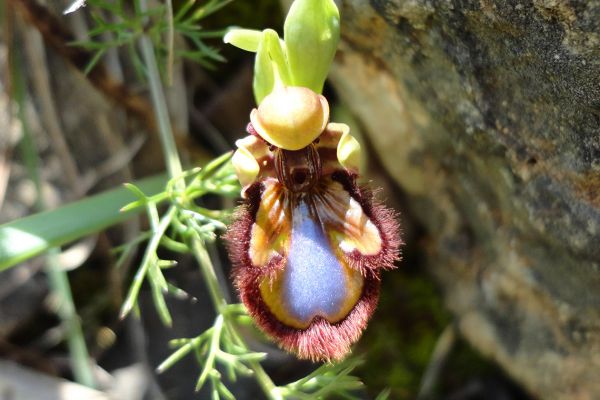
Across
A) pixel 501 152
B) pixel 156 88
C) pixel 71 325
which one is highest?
pixel 501 152

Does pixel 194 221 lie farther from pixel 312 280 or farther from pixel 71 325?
pixel 71 325

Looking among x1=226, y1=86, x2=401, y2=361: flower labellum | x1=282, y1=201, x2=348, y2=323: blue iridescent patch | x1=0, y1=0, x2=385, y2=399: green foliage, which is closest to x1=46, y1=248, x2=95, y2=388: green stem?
x1=0, y1=0, x2=385, y2=399: green foliage

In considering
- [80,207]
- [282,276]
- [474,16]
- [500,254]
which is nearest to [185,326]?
[80,207]

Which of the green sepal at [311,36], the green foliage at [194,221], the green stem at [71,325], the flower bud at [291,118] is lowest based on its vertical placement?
the green stem at [71,325]

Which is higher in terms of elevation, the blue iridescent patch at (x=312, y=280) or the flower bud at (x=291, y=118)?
the flower bud at (x=291, y=118)

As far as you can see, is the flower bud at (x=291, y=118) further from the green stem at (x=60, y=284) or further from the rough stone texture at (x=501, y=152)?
the green stem at (x=60, y=284)

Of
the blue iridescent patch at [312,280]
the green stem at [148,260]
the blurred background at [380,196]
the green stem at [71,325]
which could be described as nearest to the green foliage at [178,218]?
the green stem at [148,260]

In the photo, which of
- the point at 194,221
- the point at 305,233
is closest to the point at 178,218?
the point at 194,221
